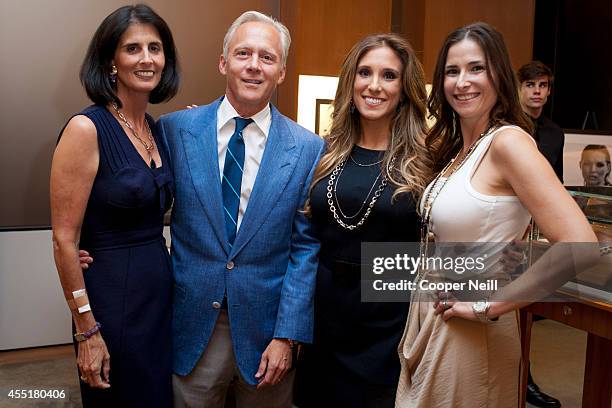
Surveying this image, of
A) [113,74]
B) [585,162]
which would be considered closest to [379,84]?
[113,74]

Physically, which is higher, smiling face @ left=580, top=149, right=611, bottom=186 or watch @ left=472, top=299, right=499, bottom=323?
smiling face @ left=580, top=149, right=611, bottom=186

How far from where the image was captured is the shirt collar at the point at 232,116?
200cm

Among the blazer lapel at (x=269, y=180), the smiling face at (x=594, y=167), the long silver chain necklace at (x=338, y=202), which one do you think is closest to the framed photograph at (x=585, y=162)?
the smiling face at (x=594, y=167)

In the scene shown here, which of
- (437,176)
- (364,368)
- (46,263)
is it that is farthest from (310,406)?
(46,263)

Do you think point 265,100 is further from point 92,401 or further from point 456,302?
point 92,401

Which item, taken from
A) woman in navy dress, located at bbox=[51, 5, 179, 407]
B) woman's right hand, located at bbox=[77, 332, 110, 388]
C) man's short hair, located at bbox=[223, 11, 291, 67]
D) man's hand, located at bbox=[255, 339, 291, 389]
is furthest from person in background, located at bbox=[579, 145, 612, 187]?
woman's right hand, located at bbox=[77, 332, 110, 388]

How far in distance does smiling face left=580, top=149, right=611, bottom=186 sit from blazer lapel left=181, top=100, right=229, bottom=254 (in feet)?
12.1

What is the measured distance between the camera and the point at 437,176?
189cm

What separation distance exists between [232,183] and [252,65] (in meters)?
0.38

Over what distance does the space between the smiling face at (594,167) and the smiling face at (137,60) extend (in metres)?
3.87

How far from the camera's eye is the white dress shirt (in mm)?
1948

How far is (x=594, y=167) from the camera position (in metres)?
4.76

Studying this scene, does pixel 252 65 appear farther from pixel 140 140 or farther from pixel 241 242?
pixel 241 242

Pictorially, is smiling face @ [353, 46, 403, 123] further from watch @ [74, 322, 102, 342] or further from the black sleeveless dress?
watch @ [74, 322, 102, 342]
